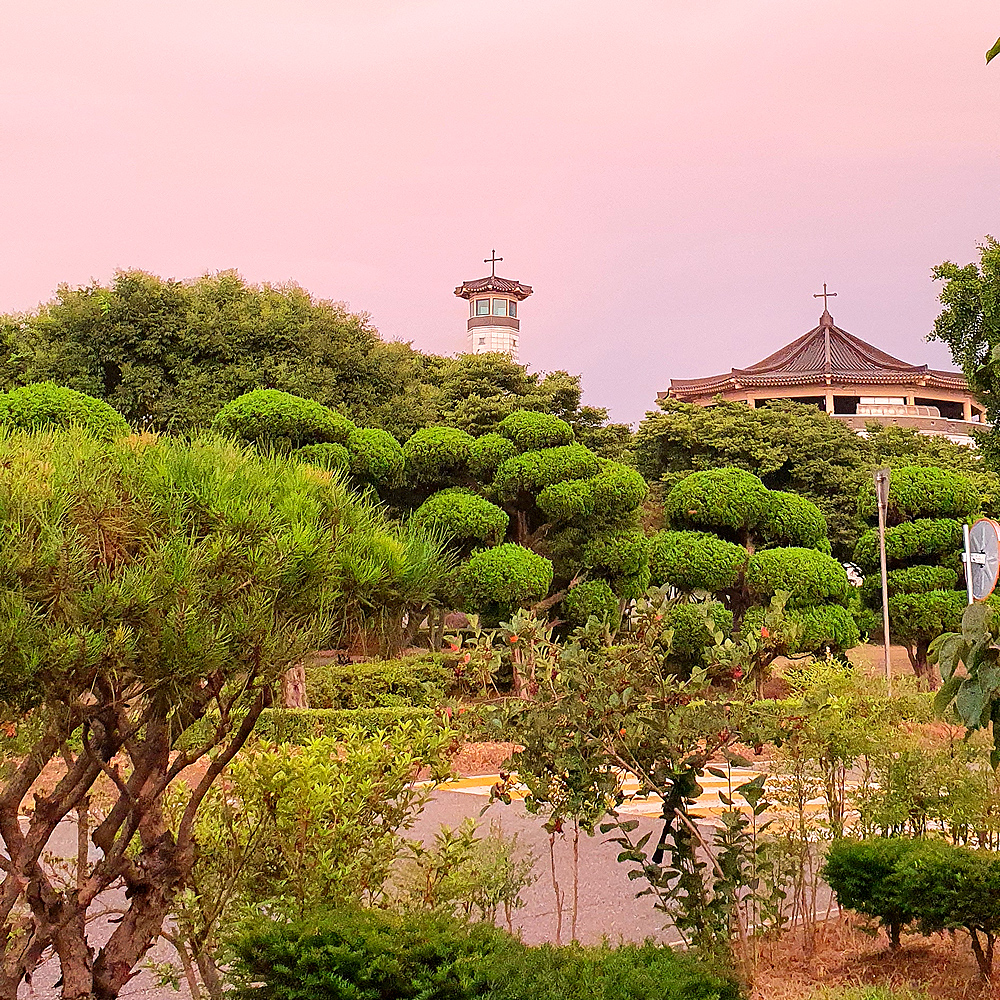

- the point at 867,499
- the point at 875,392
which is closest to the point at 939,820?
the point at 867,499

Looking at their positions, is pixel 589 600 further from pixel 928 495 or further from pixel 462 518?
pixel 928 495

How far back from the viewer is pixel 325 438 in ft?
49.6

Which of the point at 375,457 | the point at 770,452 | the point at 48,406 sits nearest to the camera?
the point at 48,406

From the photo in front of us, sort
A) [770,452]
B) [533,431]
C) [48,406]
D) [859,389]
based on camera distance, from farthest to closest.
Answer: [859,389]
[770,452]
[533,431]
[48,406]

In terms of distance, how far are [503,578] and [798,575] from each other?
4504 millimetres

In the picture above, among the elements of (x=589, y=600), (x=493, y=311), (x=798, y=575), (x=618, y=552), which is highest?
(x=493, y=311)

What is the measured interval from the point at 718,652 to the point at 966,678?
1199 mm

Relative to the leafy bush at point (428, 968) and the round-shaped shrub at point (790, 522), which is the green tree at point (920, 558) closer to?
the round-shaped shrub at point (790, 522)

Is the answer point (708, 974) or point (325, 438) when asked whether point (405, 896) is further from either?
point (325, 438)

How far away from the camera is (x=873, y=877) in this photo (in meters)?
4.65

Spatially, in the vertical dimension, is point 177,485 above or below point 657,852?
above

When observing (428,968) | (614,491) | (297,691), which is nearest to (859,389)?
(614,491)

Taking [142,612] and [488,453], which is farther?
[488,453]

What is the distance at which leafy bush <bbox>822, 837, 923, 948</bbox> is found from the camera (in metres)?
4.54
